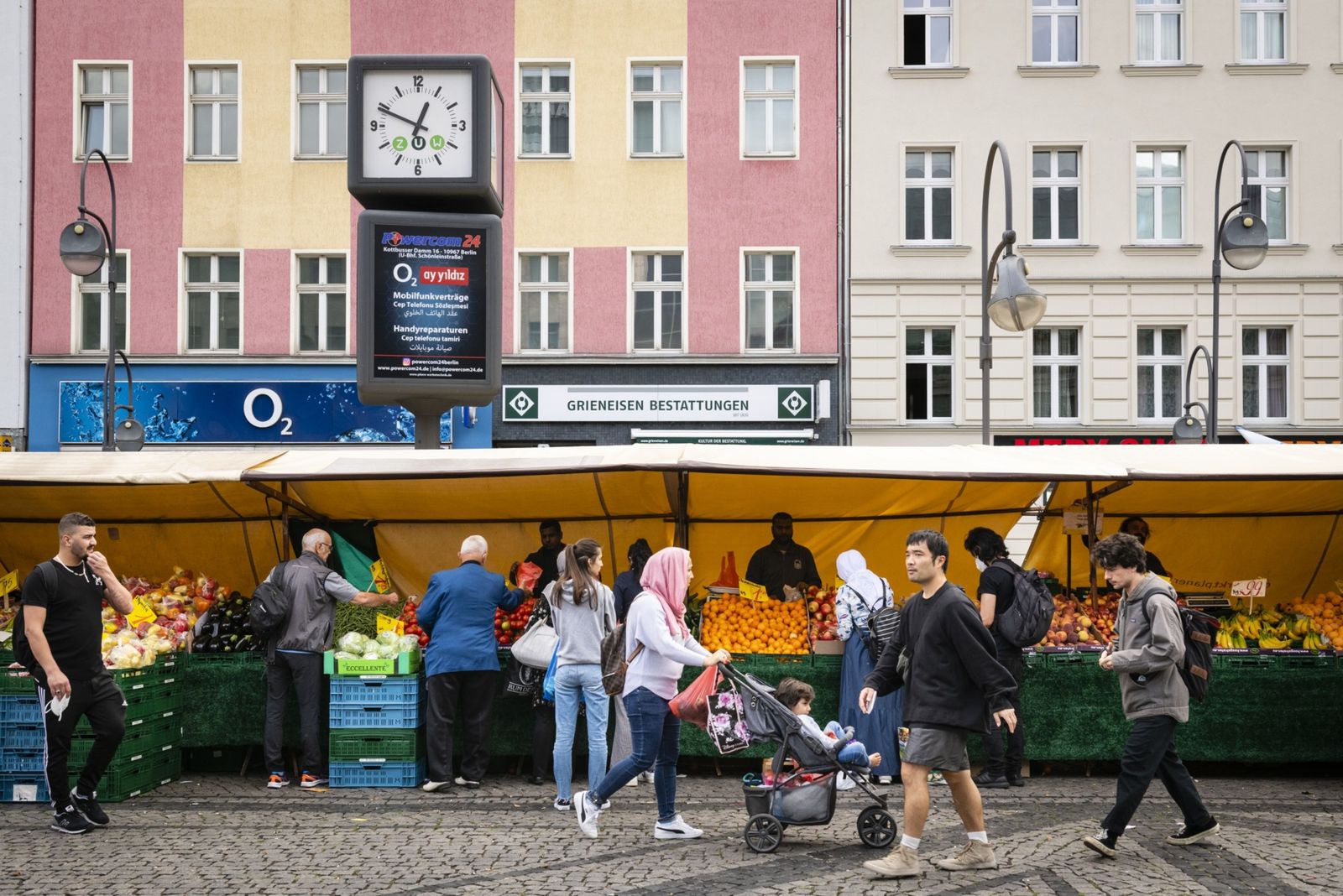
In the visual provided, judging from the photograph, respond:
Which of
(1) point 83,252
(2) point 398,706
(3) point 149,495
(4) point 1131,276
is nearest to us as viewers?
(2) point 398,706

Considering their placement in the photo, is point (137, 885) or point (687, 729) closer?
point (137, 885)

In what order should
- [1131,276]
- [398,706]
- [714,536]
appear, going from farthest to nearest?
1. [1131,276]
2. [714,536]
3. [398,706]

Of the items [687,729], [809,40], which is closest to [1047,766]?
[687,729]

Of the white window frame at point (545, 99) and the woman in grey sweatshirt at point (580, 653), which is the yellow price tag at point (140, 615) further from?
the white window frame at point (545, 99)

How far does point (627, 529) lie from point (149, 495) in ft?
14.4

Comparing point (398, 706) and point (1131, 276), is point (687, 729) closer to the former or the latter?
point (398, 706)

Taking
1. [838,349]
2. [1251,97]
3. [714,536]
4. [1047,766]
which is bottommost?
[1047,766]

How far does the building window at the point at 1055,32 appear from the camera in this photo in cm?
2520

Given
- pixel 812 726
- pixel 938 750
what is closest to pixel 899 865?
pixel 938 750

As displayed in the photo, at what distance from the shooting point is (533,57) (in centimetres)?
2527

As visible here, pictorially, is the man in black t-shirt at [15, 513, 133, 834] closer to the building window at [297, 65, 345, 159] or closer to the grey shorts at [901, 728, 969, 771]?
the grey shorts at [901, 728, 969, 771]

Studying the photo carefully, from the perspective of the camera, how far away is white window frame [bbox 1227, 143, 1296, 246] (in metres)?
24.9

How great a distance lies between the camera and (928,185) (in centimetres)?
2503

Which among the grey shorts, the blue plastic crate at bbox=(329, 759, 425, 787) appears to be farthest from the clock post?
the grey shorts
